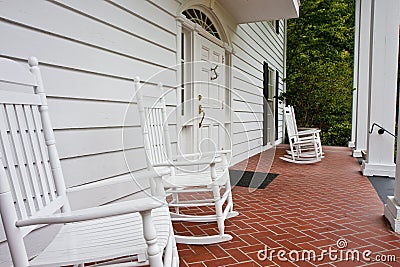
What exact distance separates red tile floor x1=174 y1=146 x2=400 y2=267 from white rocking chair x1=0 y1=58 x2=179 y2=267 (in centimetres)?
75

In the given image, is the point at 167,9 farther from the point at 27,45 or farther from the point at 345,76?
the point at 345,76

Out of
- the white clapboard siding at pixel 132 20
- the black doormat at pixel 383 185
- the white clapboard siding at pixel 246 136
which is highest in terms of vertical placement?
the white clapboard siding at pixel 132 20

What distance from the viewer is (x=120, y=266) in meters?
1.20

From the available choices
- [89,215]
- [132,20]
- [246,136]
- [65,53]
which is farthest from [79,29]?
[246,136]

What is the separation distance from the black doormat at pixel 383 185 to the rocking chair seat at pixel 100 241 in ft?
9.44

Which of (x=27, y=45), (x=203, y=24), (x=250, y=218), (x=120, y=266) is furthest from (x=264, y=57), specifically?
(x=120, y=266)

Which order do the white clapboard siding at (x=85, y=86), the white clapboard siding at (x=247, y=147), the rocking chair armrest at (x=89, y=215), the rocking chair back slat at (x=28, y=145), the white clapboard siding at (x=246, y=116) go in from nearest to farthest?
the rocking chair armrest at (x=89, y=215) < the rocking chair back slat at (x=28, y=145) < the white clapboard siding at (x=85, y=86) < the white clapboard siding at (x=247, y=147) < the white clapboard siding at (x=246, y=116)

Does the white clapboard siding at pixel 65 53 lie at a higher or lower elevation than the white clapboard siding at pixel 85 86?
higher

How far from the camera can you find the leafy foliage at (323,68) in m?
9.51

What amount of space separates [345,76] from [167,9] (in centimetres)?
848

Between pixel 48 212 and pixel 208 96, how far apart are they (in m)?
3.05

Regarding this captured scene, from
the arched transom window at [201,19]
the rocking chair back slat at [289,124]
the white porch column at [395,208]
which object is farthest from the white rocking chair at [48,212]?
the rocking chair back slat at [289,124]

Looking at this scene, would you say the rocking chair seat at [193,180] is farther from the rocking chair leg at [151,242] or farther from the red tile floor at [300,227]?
the rocking chair leg at [151,242]

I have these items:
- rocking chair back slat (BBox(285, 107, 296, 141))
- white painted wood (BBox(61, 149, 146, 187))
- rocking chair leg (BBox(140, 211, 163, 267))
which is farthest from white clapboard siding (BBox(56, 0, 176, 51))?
rocking chair back slat (BBox(285, 107, 296, 141))
